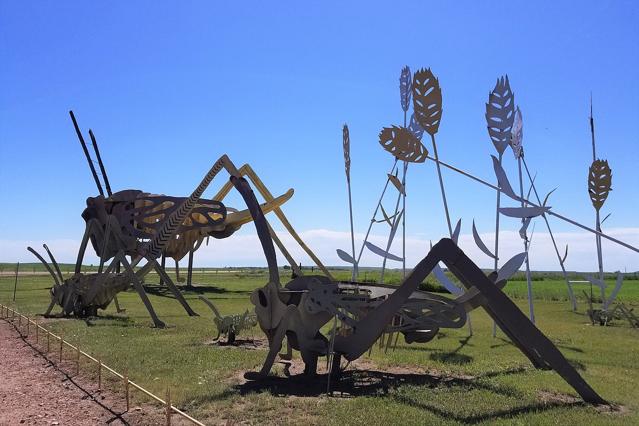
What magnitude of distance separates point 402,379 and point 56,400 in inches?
230

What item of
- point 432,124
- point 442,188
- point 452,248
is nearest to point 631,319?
point 442,188

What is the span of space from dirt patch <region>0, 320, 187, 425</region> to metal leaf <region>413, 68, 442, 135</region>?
9.20 m

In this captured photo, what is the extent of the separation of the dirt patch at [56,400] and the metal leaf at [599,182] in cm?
1979

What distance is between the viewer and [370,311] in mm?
8867

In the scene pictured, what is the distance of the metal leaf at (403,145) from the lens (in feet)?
32.6

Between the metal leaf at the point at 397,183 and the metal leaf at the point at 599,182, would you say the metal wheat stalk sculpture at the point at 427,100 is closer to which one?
the metal leaf at the point at 397,183

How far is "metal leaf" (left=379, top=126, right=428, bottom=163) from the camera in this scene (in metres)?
9.92

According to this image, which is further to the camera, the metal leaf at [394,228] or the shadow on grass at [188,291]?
the shadow on grass at [188,291]

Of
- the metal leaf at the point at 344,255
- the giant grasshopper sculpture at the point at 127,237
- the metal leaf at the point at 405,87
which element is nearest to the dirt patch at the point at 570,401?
the metal leaf at the point at 344,255

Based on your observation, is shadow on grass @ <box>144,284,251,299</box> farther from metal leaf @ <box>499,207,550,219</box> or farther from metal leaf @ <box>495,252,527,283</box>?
metal leaf @ <box>499,207,550,219</box>

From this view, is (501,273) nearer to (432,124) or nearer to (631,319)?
(432,124)

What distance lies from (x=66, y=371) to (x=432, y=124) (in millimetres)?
9931

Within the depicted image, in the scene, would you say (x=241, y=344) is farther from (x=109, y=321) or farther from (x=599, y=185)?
(x=599, y=185)

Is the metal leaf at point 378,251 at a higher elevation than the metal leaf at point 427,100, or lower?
lower
